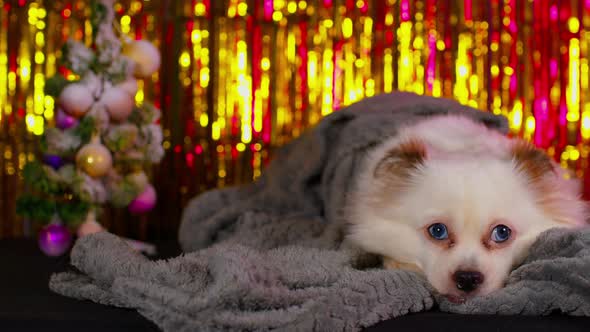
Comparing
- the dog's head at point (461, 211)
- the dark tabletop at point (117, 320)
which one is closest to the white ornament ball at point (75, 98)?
the dark tabletop at point (117, 320)

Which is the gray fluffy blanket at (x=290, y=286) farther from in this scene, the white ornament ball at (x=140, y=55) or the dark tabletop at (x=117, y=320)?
the white ornament ball at (x=140, y=55)

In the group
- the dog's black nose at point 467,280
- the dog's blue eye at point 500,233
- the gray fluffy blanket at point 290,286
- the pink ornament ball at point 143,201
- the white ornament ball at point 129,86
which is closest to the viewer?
the gray fluffy blanket at point 290,286

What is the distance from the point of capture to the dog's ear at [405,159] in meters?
1.96

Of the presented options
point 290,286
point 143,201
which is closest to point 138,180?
point 143,201

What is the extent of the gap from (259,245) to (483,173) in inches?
28.6

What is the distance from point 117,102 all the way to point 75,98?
14cm

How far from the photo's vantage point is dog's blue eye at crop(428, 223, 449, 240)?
70.6 inches

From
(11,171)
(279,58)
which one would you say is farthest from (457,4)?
(11,171)

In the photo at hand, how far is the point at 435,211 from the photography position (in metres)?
1.81

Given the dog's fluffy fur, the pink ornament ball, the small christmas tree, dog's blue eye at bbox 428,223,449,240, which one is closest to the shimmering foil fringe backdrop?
the pink ornament ball

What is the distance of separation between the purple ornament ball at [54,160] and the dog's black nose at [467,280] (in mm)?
1494

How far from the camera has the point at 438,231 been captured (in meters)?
1.80

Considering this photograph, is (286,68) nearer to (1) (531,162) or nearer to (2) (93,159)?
(2) (93,159)

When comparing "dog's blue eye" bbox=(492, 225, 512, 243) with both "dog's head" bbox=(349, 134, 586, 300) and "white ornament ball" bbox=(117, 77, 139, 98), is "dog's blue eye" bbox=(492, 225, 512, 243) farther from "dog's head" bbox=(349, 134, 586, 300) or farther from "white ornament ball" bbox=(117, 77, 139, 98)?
"white ornament ball" bbox=(117, 77, 139, 98)
